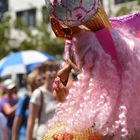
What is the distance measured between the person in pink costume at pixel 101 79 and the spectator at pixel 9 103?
4.80m

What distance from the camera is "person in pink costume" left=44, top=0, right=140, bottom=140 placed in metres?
2.27

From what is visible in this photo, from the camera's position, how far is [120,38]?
2.34 m

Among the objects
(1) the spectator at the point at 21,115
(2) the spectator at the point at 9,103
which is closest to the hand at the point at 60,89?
(1) the spectator at the point at 21,115

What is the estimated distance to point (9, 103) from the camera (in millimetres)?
7469

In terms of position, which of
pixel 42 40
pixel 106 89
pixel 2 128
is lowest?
pixel 42 40

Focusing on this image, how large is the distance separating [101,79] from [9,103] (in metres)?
5.27

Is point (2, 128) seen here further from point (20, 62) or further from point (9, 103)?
point (20, 62)

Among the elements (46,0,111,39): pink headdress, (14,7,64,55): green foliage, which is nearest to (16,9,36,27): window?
(14,7,64,55): green foliage

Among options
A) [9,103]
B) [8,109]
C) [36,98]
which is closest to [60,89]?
[36,98]

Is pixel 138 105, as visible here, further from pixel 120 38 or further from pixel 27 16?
pixel 27 16

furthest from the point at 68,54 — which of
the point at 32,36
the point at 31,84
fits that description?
the point at 32,36

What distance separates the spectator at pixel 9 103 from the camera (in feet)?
23.4

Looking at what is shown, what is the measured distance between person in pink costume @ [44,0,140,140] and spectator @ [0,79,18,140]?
480 centimetres

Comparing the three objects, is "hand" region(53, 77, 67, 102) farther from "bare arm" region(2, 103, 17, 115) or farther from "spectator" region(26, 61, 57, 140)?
"bare arm" region(2, 103, 17, 115)
